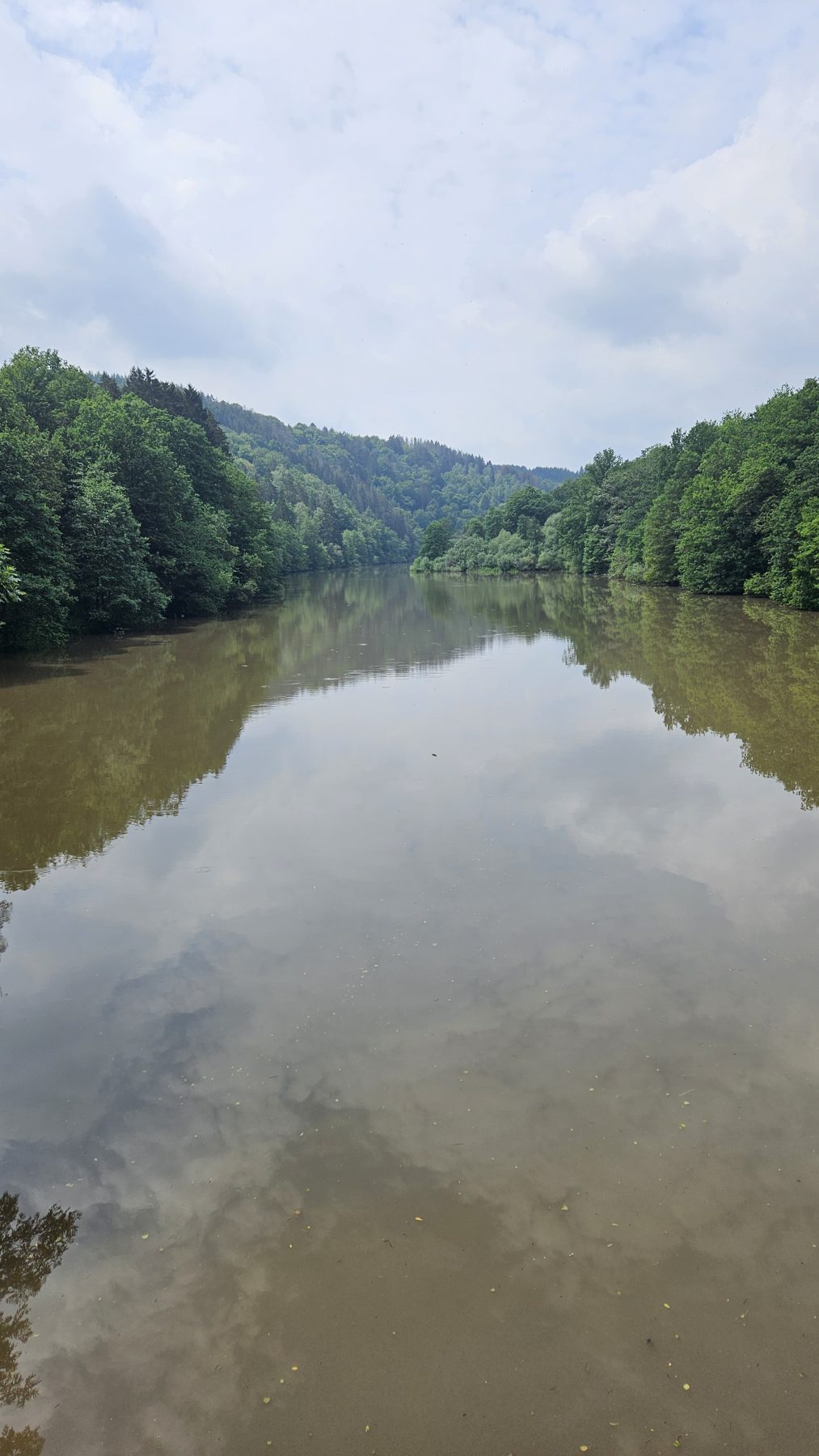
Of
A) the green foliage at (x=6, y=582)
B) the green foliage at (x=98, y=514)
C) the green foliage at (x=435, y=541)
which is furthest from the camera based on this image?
the green foliage at (x=435, y=541)

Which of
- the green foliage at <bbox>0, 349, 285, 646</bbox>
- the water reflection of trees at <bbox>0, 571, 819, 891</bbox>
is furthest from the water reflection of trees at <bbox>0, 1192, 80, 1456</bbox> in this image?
the green foliage at <bbox>0, 349, 285, 646</bbox>

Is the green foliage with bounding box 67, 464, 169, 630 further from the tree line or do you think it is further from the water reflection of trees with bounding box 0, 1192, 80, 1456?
the water reflection of trees with bounding box 0, 1192, 80, 1456

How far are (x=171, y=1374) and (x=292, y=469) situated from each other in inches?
6754

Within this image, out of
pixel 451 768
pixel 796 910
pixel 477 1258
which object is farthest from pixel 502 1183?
pixel 451 768

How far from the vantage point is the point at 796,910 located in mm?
8125

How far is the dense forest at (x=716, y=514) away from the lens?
127ft

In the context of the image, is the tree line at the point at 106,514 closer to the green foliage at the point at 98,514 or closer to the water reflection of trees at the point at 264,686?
the green foliage at the point at 98,514

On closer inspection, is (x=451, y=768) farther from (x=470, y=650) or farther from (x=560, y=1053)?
(x=470, y=650)

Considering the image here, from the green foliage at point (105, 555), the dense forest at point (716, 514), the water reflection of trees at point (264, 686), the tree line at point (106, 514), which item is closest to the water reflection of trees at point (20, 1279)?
the water reflection of trees at point (264, 686)

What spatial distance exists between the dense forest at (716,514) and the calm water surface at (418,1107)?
3046 cm

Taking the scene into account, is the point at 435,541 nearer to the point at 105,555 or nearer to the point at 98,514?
the point at 105,555

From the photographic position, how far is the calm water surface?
143 inches

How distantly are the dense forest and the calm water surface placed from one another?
30.5 meters

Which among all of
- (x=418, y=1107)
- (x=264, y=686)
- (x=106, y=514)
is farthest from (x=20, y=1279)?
(x=106, y=514)
